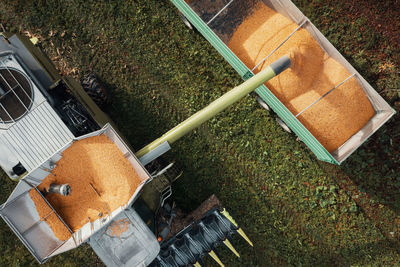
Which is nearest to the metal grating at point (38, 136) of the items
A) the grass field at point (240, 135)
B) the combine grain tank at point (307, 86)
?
the grass field at point (240, 135)

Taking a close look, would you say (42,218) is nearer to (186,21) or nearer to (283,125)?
(186,21)

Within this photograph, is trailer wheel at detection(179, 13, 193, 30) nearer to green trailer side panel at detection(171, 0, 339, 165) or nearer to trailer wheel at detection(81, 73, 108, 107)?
green trailer side panel at detection(171, 0, 339, 165)

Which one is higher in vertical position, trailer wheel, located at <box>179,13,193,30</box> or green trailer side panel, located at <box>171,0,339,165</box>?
trailer wheel, located at <box>179,13,193,30</box>

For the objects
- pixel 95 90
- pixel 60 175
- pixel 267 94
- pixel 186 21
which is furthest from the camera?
pixel 186 21

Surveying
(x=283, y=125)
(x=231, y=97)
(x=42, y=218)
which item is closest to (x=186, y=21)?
(x=231, y=97)

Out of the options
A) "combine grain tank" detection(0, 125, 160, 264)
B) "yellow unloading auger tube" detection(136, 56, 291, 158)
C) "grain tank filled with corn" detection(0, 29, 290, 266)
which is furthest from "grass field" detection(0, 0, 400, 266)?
"combine grain tank" detection(0, 125, 160, 264)

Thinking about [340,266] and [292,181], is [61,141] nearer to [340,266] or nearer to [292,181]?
[292,181]
